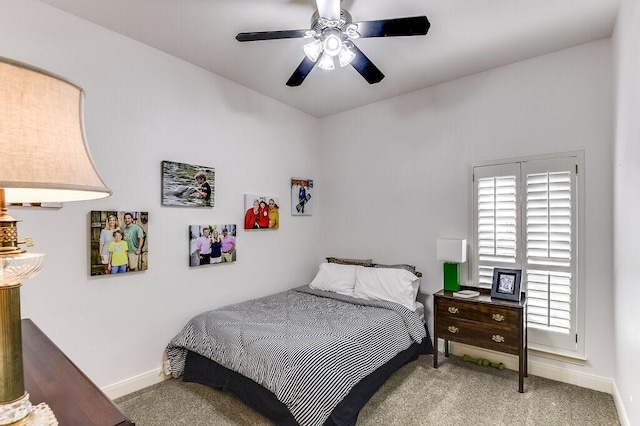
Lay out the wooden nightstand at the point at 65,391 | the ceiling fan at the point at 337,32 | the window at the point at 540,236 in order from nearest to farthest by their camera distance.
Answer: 1. the wooden nightstand at the point at 65,391
2. the ceiling fan at the point at 337,32
3. the window at the point at 540,236

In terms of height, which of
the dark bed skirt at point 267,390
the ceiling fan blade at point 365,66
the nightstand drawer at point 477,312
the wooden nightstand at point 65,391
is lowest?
the dark bed skirt at point 267,390

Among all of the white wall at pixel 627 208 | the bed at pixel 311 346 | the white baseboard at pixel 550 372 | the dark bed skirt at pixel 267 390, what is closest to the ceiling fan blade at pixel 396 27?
the white wall at pixel 627 208

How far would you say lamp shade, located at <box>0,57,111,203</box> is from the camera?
0.59 m

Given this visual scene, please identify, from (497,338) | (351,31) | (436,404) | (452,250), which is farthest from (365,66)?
(436,404)

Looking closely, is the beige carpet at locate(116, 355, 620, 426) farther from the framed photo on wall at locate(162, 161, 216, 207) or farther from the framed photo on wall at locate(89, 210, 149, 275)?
the framed photo on wall at locate(162, 161, 216, 207)

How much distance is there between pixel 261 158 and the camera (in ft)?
12.4

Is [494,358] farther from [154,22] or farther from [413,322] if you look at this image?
[154,22]

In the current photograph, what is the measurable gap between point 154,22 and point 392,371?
3348 millimetres

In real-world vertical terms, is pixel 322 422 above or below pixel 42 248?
below

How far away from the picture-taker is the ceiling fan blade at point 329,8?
A: 6.45 feet

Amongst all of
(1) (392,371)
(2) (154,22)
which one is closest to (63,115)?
(2) (154,22)

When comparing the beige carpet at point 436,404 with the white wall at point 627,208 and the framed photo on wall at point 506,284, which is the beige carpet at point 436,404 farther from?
the framed photo on wall at point 506,284

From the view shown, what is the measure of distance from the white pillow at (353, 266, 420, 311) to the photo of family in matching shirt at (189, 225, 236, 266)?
1402mm

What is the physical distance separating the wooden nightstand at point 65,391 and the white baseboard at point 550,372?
326 cm
